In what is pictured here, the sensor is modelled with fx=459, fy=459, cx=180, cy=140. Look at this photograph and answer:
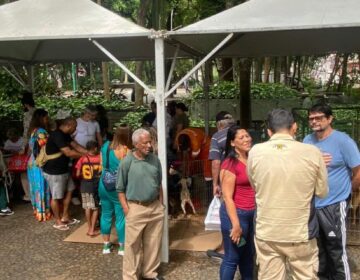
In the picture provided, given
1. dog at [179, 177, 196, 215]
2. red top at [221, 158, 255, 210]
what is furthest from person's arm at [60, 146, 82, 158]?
red top at [221, 158, 255, 210]

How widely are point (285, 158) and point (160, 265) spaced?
105 inches

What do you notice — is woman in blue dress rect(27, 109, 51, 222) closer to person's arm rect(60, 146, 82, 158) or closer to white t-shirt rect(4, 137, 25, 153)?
person's arm rect(60, 146, 82, 158)

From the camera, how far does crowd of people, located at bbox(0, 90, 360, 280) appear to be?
309 cm

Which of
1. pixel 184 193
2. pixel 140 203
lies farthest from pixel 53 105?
pixel 140 203

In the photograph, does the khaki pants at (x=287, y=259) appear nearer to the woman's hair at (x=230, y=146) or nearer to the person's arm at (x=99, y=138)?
the woman's hair at (x=230, y=146)

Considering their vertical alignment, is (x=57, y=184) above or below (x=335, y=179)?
below

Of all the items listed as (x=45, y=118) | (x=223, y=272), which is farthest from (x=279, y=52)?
(x=223, y=272)

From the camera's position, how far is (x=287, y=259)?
129 inches

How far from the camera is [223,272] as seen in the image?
154 inches

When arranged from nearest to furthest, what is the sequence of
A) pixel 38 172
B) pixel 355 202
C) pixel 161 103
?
1. pixel 161 103
2. pixel 355 202
3. pixel 38 172

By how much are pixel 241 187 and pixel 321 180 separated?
80 cm

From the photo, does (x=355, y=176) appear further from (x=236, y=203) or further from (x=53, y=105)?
(x=53, y=105)

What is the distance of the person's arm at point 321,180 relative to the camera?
306 centimetres

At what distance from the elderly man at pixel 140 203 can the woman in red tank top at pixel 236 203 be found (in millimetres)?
855
